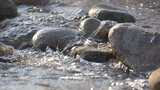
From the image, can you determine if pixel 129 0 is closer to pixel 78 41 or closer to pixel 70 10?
pixel 70 10

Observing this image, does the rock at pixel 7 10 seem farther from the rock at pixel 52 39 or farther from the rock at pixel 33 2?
the rock at pixel 52 39

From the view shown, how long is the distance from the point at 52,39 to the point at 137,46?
1.71m

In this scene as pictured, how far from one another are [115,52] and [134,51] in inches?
12.5

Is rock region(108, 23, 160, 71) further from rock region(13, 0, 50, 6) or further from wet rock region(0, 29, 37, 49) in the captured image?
rock region(13, 0, 50, 6)

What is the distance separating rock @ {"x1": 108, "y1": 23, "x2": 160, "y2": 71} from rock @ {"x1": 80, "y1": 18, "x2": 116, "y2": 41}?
1.07m

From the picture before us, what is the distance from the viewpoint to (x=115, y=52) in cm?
736

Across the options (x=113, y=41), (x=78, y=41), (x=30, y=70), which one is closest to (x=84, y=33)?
(x=78, y=41)

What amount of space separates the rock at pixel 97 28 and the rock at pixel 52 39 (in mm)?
402

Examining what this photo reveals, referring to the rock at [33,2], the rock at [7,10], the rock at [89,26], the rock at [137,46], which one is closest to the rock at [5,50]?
the rock at [89,26]

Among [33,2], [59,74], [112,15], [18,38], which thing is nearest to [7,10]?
[18,38]

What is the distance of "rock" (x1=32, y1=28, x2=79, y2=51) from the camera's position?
820 cm

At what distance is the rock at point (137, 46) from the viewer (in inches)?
279

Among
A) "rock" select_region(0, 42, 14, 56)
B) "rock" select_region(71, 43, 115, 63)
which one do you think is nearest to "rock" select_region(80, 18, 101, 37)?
"rock" select_region(71, 43, 115, 63)

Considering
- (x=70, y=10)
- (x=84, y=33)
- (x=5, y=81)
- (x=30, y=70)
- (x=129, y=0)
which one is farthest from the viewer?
(x=129, y=0)
